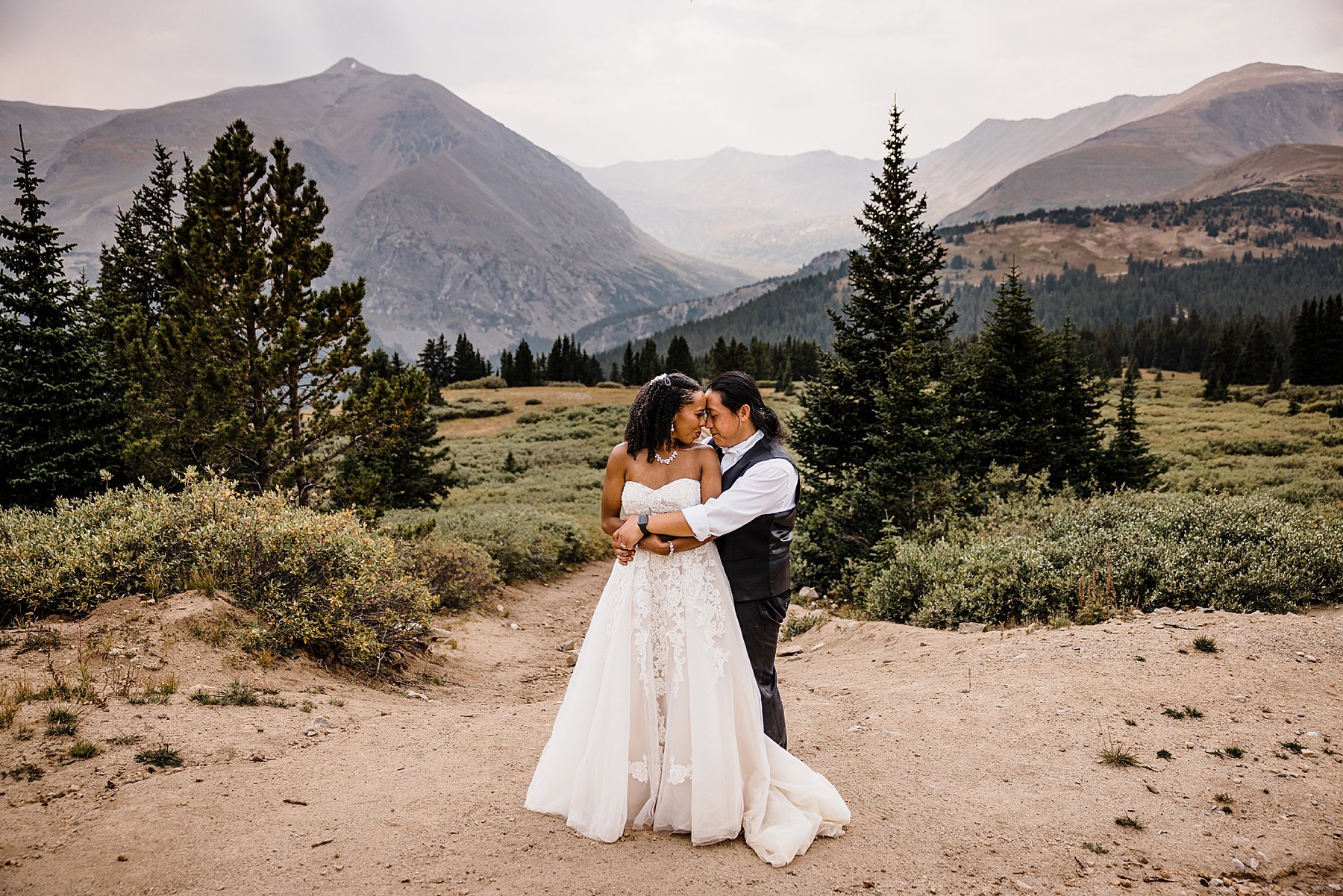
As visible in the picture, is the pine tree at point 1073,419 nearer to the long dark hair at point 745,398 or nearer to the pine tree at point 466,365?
the long dark hair at point 745,398

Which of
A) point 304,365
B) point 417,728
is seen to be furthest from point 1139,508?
point 304,365

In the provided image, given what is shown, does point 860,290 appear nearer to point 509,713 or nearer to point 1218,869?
point 509,713

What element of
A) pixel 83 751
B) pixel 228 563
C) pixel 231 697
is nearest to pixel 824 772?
pixel 231 697

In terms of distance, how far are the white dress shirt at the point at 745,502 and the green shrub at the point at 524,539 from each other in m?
11.3

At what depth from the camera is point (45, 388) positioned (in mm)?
15445

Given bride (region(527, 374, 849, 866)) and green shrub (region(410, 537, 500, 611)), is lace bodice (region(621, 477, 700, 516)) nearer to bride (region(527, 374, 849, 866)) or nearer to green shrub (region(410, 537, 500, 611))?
bride (region(527, 374, 849, 866))

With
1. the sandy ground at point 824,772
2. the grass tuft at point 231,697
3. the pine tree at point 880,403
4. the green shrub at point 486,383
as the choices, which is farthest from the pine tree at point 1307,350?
the grass tuft at point 231,697

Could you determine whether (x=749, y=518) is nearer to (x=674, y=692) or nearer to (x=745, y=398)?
(x=745, y=398)

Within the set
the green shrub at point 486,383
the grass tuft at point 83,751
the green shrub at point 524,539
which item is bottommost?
the green shrub at point 524,539

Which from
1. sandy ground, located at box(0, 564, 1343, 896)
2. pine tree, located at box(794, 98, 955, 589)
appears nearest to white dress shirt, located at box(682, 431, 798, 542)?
sandy ground, located at box(0, 564, 1343, 896)

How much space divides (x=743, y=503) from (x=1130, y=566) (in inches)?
299

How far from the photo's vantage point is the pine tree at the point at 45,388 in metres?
15.2

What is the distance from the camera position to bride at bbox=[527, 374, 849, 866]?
14.4 ft

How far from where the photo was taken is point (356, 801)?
493 cm
